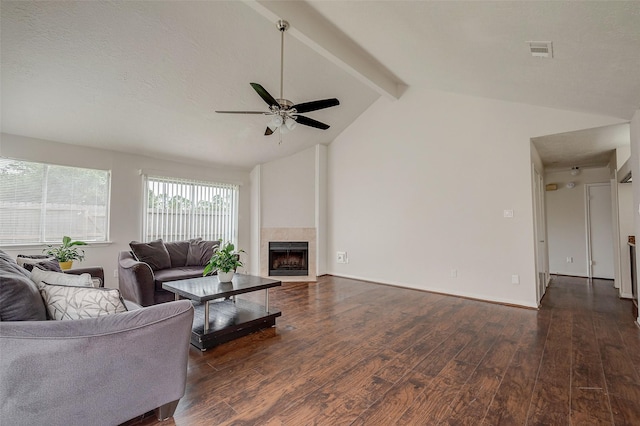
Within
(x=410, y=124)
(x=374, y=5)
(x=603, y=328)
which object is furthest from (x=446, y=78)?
(x=603, y=328)

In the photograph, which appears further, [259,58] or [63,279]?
[259,58]

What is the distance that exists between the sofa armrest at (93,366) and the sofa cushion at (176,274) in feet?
7.29

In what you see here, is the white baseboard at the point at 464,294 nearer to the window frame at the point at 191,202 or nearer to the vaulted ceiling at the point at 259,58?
the vaulted ceiling at the point at 259,58

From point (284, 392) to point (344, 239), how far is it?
14.0 ft

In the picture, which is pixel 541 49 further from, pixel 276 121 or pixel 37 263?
pixel 37 263

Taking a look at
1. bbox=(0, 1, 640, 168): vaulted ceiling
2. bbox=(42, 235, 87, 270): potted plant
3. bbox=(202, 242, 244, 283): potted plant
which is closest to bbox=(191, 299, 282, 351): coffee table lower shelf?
bbox=(202, 242, 244, 283): potted plant

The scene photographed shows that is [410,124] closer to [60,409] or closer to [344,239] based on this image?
[344,239]

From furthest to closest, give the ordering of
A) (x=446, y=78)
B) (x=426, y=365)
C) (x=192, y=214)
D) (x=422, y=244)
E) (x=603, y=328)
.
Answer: (x=192, y=214) < (x=422, y=244) < (x=446, y=78) < (x=603, y=328) < (x=426, y=365)

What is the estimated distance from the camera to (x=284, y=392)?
1.92m

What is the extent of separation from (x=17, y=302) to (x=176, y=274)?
97.1 inches

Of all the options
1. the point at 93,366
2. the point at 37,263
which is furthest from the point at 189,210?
the point at 93,366

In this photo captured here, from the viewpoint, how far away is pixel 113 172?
4715 mm

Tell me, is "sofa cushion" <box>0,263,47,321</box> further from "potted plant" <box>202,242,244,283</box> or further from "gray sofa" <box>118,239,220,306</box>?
"gray sofa" <box>118,239,220,306</box>

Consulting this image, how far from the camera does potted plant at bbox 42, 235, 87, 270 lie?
382 cm
